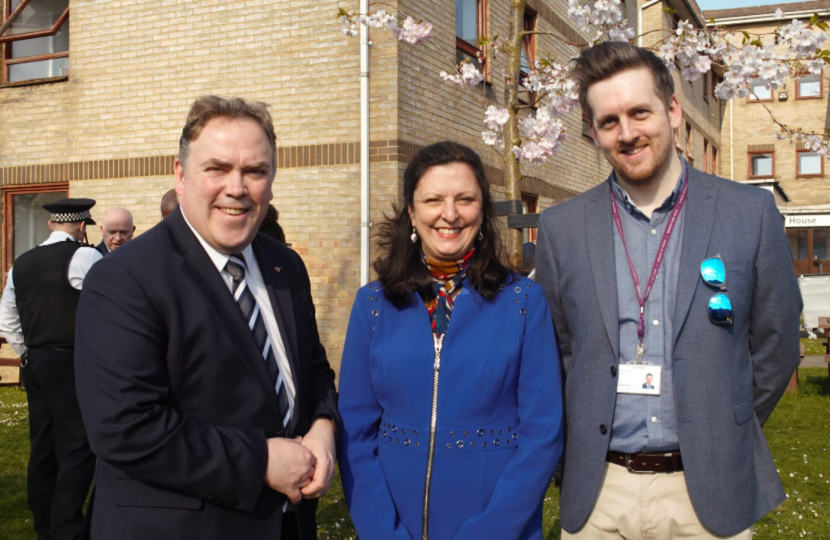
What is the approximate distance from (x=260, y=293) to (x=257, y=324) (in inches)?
6.2

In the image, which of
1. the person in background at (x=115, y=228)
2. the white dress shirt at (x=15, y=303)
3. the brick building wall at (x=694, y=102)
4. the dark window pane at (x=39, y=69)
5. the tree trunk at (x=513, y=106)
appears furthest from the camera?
the brick building wall at (x=694, y=102)

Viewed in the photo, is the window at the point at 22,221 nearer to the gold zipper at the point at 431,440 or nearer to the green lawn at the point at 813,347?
the gold zipper at the point at 431,440

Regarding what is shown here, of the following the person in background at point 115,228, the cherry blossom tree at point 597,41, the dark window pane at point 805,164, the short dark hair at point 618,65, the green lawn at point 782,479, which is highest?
the dark window pane at point 805,164

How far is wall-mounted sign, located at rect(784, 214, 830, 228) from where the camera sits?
29438 millimetres

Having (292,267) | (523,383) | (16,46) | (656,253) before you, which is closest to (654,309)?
(656,253)

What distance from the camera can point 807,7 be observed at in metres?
33.7

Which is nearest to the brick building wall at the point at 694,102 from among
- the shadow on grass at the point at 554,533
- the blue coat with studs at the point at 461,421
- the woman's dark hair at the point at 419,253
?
the shadow on grass at the point at 554,533

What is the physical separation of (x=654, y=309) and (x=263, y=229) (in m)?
2.79

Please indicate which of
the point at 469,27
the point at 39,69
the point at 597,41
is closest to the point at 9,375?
the point at 39,69

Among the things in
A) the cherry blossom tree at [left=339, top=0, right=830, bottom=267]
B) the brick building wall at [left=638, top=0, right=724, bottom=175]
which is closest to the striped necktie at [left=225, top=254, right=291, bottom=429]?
the cherry blossom tree at [left=339, top=0, right=830, bottom=267]

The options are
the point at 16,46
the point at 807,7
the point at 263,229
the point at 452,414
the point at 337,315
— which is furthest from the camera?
the point at 807,7

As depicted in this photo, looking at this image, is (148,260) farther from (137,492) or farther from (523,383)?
(523,383)

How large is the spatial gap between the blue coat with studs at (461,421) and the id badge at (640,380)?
223mm

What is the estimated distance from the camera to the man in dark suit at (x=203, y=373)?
2.11 meters
